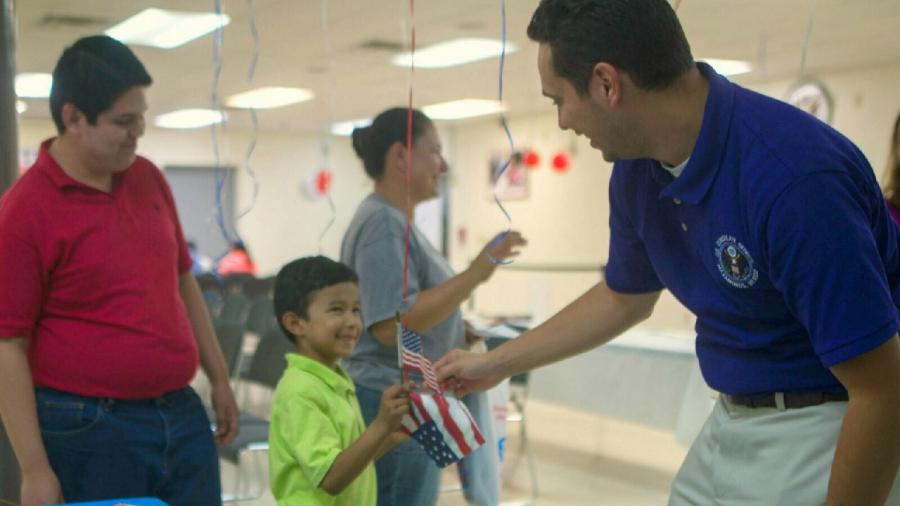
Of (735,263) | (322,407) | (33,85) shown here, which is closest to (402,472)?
(322,407)

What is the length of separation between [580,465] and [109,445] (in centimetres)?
386

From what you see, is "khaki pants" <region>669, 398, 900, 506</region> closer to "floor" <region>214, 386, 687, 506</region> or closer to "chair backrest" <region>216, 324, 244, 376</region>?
"floor" <region>214, 386, 687, 506</region>

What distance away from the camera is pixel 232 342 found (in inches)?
195

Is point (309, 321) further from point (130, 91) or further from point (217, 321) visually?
point (217, 321)

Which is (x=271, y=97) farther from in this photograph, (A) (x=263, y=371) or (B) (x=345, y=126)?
(A) (x=263, y=371)

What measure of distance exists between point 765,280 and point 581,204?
34.0 feet

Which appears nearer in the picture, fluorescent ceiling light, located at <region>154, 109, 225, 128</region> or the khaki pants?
A: the khaki pants

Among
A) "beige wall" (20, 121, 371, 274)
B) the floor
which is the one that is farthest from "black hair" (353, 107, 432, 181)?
"beige wall" (20, 121, 371, 274)

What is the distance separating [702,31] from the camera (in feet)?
22.6

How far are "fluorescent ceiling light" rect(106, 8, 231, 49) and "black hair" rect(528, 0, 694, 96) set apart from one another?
533cm

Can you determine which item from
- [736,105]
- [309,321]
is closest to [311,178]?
[309,321]

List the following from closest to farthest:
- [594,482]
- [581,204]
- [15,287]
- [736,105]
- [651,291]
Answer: [736,105] < [651,291] < [15,287] < [594,482] < [581,204]

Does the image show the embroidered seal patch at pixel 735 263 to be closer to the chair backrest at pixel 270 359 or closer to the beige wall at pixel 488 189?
the chair backrest at pixel 270 359

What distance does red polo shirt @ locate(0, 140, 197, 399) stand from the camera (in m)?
1.93
